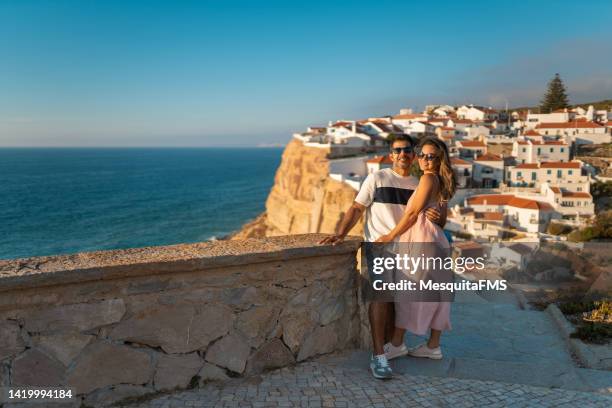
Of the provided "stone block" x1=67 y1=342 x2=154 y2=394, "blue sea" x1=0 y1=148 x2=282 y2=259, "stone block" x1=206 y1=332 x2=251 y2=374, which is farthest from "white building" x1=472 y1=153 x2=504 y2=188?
"stone block" x1=67 y1=342 x2=154 y2=394

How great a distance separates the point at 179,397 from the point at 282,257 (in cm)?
112

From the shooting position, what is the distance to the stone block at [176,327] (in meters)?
2.84

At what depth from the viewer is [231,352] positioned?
315 cm

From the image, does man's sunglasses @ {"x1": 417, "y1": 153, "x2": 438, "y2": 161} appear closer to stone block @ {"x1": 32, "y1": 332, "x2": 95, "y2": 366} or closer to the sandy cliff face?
stone block @ {"x1": 32, "y1": 332, "x2": 95, "y2": 366}

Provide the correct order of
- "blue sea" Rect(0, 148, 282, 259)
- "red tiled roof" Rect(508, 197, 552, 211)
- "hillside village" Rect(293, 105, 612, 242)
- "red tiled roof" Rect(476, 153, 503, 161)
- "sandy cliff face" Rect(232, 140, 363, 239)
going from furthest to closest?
"red tiled roof" Rect(476, 153, 503, 161) < "sandy cliff face" Rect(232, 140, 363, 239) < "blue sea" Rect(0, 148, 282, 259) < "red tiled roof" Rect(508, 197, 552, 211) < "hillside village" Rect(293, 105, 612, 242)

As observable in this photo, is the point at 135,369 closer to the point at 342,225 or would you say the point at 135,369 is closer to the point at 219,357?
the point at 219,357

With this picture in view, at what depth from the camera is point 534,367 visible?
134 inches

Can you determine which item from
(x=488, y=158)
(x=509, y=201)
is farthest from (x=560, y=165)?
(x=509, y=201)

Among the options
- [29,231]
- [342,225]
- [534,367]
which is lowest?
[29,231]

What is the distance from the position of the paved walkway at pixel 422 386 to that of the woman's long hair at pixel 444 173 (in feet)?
4.28

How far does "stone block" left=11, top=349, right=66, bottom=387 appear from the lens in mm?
2584

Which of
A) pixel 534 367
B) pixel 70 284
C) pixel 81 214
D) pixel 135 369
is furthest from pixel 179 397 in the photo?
pixel 81 214

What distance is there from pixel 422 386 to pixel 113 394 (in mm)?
2028

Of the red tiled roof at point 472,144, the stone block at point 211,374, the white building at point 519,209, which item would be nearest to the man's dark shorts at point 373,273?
the stone block at point 211,374
